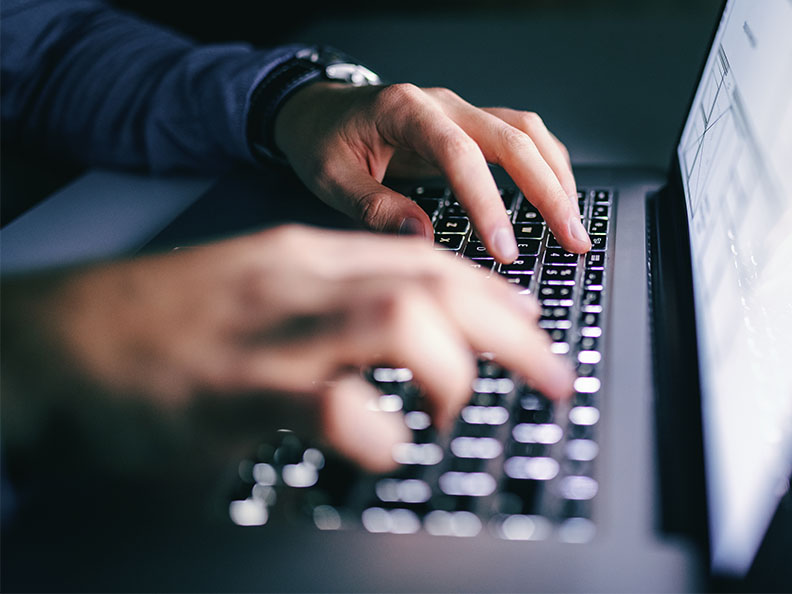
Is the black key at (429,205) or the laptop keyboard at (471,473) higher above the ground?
the laptop keyboard at (471,473)

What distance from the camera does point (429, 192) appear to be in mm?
701

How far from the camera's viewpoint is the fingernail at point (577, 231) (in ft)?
1.83

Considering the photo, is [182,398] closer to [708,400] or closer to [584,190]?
[708,400]

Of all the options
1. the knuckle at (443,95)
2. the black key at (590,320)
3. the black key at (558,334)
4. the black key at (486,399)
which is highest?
the knuckle at (443,95)

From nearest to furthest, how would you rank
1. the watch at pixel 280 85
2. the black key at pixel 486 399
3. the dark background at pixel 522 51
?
1. the black key at pixel 486 399
2. the watch at pixel 280 85
3. the dark background at pixel 522 51

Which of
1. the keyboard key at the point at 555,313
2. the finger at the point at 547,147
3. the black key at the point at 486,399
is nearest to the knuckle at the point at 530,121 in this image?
the finger at the point at 547,147

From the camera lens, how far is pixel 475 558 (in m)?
0.31

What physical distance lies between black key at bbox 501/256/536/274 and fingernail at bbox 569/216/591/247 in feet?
0.13

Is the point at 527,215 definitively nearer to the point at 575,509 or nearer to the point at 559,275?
the point at 559,275

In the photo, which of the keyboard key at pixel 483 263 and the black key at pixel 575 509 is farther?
the keyboard key at pixel 483 263

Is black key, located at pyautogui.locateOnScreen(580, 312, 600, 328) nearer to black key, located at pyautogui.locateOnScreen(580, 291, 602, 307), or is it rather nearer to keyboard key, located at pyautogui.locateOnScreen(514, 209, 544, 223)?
black key, located at pyautogui.locateOnScreen(580, 291, 602, 307)

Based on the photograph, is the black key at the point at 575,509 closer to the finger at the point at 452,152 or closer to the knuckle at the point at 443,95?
the finger at the point at 452,152

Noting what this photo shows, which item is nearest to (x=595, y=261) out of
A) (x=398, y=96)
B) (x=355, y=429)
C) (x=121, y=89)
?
(x=398, y=96)

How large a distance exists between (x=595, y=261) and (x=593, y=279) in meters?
0.03
